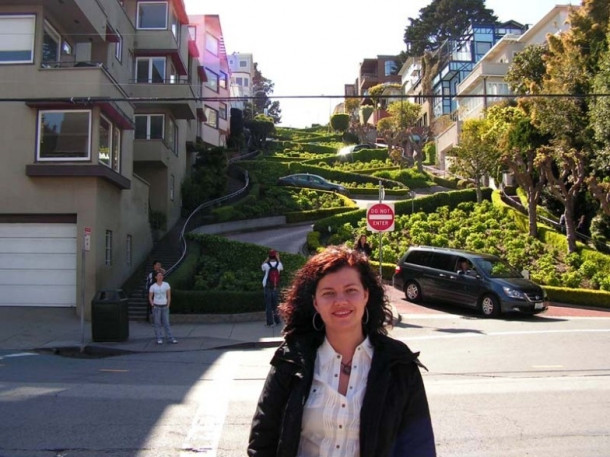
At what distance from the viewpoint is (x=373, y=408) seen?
8.01 feet

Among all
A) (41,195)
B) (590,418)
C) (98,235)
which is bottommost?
(590,418)

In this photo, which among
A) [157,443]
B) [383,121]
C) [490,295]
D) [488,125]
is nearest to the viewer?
[157,443]

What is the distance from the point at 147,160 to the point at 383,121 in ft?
119

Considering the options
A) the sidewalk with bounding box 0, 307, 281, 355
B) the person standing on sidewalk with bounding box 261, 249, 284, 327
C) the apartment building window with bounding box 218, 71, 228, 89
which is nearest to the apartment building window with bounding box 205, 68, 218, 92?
the apartment building window with bounding box 218, 71, 228, 89

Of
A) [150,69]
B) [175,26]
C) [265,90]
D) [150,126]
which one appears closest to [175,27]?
[175,26]

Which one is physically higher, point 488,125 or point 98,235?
point 488,125

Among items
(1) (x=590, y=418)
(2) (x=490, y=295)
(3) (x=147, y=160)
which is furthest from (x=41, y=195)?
(1) (x=590, y=418)

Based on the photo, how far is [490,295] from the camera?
16625 millimetres

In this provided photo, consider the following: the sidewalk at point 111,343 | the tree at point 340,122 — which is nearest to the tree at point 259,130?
the tree at point 340,122

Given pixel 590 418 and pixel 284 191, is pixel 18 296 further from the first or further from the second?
pixel 284 191

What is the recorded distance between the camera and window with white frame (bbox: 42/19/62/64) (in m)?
18.1

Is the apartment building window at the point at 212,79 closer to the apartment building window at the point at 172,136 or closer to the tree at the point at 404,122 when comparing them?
the tree at the point at 404,122

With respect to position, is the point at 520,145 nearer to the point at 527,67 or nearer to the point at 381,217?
the point at 527,67

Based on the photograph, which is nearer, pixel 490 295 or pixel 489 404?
pixel 489 404
